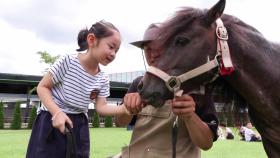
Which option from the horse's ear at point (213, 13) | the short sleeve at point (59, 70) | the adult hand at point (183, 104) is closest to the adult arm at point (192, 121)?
the adult hand at point (183, 104)

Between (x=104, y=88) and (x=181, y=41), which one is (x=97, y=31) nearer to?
(x=104, y=88)

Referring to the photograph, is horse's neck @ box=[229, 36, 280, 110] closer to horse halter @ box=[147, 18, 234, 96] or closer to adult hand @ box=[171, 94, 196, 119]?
horse halter @ box=[147, 18, 234, 96]

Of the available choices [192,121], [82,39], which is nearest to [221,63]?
[192,121]

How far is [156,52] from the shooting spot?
2.78 metres

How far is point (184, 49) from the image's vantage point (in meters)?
2.55

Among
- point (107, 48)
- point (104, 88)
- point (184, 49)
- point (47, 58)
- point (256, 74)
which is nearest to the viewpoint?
point (184, 49)

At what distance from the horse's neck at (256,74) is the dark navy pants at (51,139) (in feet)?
4.19

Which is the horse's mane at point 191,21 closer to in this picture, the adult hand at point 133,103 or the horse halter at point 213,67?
the horse halter at point 213,67

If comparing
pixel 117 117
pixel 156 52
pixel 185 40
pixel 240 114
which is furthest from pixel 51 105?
pixel 240 114

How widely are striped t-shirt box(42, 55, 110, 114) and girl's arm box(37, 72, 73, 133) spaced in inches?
2.1

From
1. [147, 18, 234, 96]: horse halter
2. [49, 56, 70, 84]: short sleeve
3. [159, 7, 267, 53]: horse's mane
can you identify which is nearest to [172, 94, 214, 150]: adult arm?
[147, 18, 234, 96]: horse halter

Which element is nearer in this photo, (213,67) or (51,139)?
(213,67)

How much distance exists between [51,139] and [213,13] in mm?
1576

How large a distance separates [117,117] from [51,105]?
59cm
